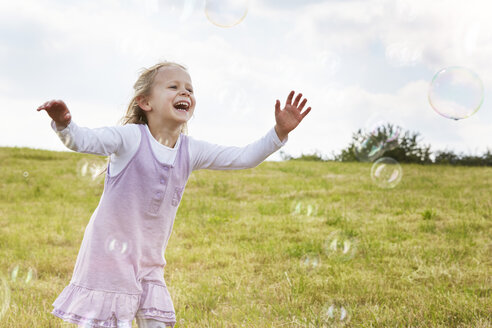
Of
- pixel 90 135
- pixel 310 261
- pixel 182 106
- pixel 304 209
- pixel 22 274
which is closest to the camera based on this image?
pixel 90 135

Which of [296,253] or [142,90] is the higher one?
[142,90]

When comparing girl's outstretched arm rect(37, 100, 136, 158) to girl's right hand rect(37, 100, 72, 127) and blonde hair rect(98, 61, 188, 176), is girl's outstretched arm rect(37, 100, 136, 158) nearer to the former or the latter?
girl's right hand rect(37, 100, 72, 127)

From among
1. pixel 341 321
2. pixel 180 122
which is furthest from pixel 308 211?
pixel 180 122

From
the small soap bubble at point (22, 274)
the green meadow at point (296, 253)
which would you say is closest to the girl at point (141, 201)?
the green meadow at point (296, 253)

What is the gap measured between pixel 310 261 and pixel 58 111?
138 inches

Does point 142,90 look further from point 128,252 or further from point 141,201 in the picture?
point 128,252

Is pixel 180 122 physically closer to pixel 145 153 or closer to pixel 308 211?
pixel 145 153

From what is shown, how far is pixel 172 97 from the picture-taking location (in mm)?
2680

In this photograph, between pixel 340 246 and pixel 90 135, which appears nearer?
pixel 90 135

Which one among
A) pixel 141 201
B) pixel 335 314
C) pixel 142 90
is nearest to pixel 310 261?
pixel 335 314

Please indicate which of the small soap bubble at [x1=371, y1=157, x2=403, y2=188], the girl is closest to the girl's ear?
the girl

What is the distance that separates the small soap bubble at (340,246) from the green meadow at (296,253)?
0.01m

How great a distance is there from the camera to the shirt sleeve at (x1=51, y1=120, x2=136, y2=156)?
84.0 inches

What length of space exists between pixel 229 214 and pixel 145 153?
5.22 m
